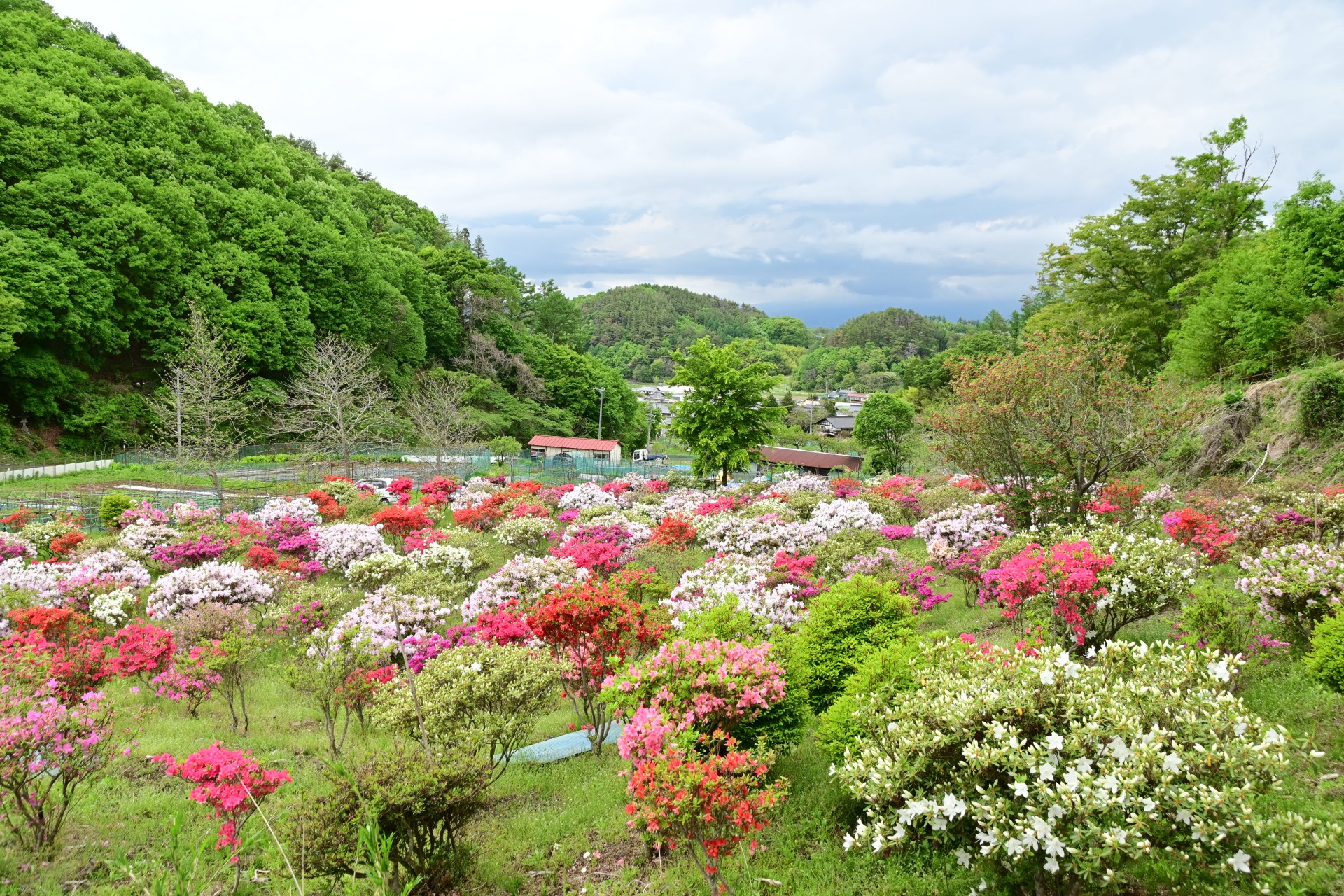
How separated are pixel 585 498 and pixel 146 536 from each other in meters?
10.4

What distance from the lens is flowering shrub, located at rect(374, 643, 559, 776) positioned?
565 cm

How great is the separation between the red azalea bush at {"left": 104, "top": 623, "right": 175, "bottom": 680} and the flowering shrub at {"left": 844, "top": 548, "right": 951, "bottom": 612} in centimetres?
933

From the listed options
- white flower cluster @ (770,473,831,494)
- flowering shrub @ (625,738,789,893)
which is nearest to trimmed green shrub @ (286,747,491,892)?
flowering shrub @ (625,738,789,893)

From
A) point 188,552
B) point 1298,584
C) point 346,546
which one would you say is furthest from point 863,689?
point 188,552

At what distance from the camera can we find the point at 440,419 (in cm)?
3136

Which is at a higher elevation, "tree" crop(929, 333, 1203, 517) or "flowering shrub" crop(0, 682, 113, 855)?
"tree" crop(929, 333, 1203, 517)

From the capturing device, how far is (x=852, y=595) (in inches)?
259

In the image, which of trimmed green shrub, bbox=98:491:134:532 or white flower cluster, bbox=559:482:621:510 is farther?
white flower cluster, bbox=559:482:621:510

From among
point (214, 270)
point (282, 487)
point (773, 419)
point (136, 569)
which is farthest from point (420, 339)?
point (136, 569)

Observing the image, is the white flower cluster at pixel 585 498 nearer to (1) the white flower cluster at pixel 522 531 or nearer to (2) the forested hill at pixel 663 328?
(1) the white flower cluster at pixel 522 531

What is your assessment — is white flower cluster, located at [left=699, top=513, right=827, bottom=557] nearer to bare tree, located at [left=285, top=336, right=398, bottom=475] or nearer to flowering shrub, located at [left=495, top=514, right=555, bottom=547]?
flowering shrub, located at [left=495, top=514, right=555, bottom=547]

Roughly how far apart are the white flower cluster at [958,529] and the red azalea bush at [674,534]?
477 centimetres

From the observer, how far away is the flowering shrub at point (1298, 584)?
19.5 feet

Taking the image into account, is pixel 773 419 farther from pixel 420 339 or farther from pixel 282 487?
pixel 420 339
